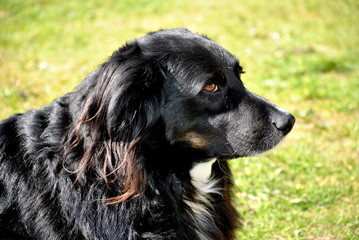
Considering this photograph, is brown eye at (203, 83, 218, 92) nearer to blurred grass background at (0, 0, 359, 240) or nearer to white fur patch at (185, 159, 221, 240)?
white fur patch at (185, 159, 221, 240)

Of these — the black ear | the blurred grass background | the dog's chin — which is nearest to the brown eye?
the black ear

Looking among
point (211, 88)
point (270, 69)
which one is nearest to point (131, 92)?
point (211, 88)

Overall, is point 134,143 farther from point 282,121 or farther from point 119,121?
Answer: point 282,121

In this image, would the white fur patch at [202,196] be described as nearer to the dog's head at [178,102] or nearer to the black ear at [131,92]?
the dog's head at [178,102]

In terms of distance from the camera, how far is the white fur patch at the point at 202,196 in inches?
116

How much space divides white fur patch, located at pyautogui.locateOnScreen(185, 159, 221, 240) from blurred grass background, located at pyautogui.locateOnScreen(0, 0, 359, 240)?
857mm

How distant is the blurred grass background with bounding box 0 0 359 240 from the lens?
421cm

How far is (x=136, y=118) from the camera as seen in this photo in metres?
2.59

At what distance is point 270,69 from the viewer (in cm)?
738

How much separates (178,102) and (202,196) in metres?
0.73

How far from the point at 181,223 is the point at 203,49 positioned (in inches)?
45.4

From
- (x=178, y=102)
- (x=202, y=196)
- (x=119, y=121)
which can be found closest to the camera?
(x=119, y=121)

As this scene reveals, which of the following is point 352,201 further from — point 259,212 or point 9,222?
point 9,222

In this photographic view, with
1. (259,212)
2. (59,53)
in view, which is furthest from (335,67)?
(59,53)
